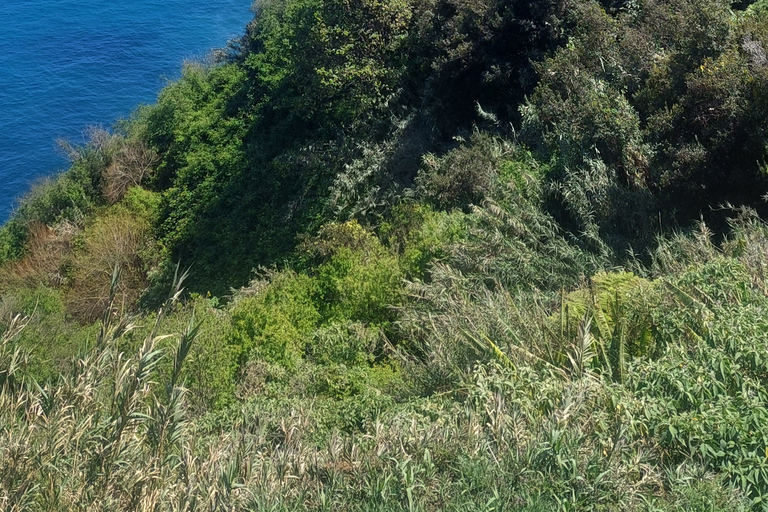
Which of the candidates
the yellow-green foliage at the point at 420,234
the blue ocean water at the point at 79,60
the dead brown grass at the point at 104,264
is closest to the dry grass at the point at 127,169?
the dead brown grass at the point at 104,264

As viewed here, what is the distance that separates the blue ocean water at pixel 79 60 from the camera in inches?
1111

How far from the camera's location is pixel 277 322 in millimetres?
10781

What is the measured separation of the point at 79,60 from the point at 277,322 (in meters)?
28.8

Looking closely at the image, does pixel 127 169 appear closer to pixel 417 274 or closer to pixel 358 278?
pixel 358 278

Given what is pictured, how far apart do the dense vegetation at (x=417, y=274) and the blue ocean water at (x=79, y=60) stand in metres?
6.55

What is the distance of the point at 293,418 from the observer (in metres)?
6.41

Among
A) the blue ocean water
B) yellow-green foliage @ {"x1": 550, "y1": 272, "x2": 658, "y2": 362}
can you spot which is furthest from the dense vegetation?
the blue ocean water

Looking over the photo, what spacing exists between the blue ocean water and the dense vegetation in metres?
6.55

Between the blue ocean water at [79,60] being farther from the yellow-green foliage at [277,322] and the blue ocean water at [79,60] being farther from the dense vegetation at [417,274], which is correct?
the yellow-green foliage at [277,322]

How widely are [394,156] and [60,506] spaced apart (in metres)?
11.6

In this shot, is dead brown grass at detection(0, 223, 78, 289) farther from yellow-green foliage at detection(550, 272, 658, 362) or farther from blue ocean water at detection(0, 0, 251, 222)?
yellow-green foliage at detection(550, 272, 658, 362)

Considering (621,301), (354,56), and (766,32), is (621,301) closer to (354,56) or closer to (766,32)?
(766,32)

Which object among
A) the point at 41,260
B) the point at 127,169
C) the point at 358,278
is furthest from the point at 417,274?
the point at 127,169

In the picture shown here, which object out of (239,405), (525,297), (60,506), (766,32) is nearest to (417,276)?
(525,297)
